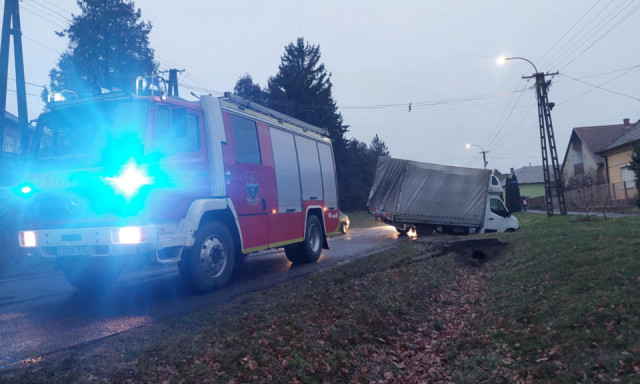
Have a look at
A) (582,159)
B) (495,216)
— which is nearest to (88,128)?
(495,216)

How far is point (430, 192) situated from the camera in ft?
74.1

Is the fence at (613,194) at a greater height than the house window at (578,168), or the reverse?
the house window at (578,168)

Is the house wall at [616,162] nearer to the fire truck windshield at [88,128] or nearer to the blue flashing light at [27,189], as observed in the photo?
the fire truck windshield at [88,128]

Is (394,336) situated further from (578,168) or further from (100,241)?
(578,168)

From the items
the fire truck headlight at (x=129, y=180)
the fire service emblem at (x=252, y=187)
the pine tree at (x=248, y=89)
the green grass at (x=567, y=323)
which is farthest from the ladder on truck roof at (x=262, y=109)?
the pine tree at (x=248, y=89)

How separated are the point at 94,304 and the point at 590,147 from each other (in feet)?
162

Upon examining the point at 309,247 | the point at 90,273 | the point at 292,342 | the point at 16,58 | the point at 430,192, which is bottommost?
the point at 292,342

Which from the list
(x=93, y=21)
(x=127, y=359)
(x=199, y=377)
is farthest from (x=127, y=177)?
(x=93, y=21)

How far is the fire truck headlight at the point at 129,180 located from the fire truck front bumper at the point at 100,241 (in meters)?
0.52

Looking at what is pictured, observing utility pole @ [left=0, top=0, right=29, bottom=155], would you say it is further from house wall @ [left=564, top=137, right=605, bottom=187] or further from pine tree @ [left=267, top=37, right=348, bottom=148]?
house wall @ [left=564, top=137, right=605, bottom=187]

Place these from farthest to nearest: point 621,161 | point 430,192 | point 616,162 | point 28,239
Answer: point 616,162 < point 621,161 < point 430,192 < point 28,239

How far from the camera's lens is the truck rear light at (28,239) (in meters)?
7.31

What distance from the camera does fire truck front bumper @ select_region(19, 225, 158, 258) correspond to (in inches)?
Answer: 263

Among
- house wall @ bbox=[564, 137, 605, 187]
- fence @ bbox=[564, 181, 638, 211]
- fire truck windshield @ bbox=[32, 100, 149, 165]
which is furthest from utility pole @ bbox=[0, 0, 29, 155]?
house wall @ bbox=[564, 137, 605, 187]
